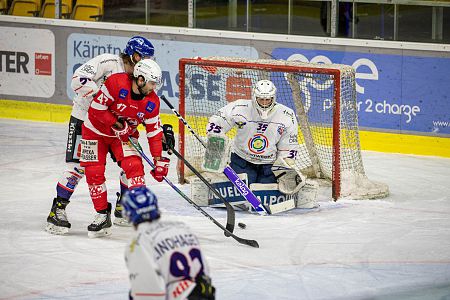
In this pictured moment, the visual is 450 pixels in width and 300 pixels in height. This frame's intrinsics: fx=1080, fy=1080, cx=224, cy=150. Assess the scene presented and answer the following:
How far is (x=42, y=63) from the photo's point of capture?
1083cm

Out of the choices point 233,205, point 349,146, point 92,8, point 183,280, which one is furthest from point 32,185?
point 183,280

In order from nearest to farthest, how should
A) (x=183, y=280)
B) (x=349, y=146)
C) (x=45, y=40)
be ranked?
(x=183, y=280) < (x=349, y=146) < (x=45, y=40)

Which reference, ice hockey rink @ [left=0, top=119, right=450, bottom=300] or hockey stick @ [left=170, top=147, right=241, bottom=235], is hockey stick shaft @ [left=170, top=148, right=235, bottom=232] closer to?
hockey stick @ [left=170, top=147, right=241, bottom=235]

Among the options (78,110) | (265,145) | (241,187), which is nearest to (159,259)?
(78,110)

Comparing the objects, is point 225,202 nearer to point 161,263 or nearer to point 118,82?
point 118,82

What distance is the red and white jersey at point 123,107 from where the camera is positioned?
645 centimetres

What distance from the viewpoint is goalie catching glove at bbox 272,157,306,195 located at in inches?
294

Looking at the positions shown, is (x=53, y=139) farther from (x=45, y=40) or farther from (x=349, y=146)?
(x=349, y=146)

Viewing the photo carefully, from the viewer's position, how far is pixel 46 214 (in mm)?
7375

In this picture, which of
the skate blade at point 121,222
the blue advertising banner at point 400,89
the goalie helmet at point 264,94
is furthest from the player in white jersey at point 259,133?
the blue advertising banner at point 400,89

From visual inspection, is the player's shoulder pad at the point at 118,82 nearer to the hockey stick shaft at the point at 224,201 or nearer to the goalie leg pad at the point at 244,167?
the hockey stick shaft at the point at 224,201

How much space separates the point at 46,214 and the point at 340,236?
2015 mm

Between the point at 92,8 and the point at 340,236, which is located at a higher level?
the point at 92,8

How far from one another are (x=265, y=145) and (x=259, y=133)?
0.09 meters
